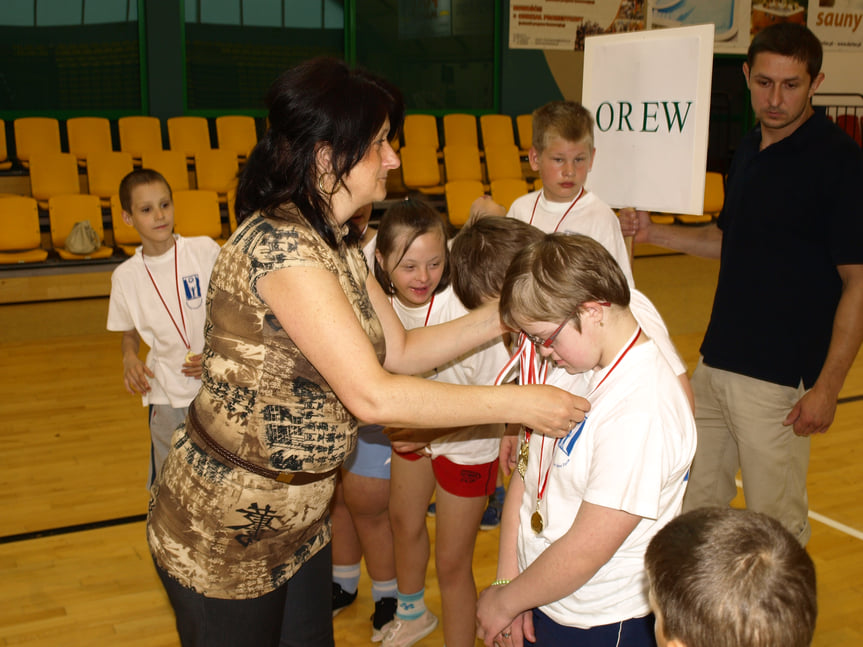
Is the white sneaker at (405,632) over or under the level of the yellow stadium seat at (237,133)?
under

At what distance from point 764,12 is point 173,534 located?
1238 centimetres

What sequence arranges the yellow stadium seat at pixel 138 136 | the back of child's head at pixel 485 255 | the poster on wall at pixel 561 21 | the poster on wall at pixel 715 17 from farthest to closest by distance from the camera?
the poster on wall at pixel 715 17 < the poster on wall at pixel 561 21 < the yellow stadium seat at pixel 138 136 < the back of child's head at pixel 485 255

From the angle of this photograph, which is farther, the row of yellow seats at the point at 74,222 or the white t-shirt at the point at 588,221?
the row of yellow seats at the point at 74,222

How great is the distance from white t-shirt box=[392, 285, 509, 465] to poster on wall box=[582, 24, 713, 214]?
698mm

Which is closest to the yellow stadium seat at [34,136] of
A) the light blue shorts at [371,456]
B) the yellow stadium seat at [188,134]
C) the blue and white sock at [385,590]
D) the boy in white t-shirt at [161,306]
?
the yellow stadium seat at [188,134]

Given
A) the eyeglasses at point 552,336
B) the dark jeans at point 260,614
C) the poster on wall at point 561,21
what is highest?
the poster on wall at point 561,21

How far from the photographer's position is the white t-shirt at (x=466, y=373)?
230 cm

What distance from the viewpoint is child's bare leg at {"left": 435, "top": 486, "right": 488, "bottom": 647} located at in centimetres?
231

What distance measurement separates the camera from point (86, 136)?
8.61 metres

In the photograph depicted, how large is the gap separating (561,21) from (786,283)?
29.5 ft

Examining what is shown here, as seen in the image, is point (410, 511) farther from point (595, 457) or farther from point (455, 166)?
point (455, 166)

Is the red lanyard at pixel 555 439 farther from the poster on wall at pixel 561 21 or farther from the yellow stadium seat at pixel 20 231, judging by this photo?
the poster on wall at pixel 561 21

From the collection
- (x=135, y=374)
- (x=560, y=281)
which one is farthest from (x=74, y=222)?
(x=560, y=281)

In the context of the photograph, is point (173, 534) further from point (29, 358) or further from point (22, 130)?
point (22, 130)
